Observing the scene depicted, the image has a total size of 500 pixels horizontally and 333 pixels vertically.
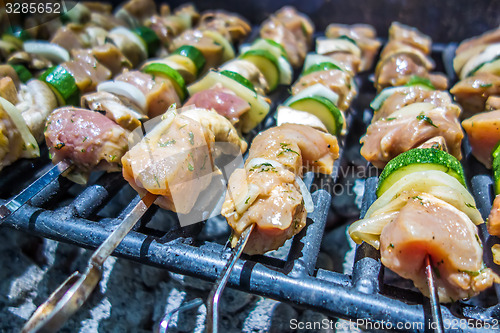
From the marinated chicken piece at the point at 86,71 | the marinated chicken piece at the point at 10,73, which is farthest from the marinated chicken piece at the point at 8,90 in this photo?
the marinated chicken piece at the point at 86,71

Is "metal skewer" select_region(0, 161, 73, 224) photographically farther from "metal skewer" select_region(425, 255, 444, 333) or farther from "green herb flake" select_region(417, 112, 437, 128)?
"green herb flake" select_region(417, 112, 437, 128)

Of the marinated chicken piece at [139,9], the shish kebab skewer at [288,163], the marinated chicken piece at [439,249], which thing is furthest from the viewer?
the marinated chicken piece at [139,9]

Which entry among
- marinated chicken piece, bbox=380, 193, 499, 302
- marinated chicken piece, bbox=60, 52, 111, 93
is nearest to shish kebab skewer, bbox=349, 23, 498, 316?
marinated chicken piece, bbox=380, 193, 499, 302

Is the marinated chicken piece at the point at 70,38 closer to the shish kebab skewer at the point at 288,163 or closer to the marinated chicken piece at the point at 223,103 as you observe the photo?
the marinated chicken piece at the point at 223,103

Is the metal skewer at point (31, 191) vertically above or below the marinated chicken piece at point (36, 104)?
below

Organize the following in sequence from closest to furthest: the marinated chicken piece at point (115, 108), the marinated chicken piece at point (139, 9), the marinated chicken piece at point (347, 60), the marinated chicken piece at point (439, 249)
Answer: the marinated chicken piece at point (439, 249)
the marinated chicken piece at point (115, 108)
the marinated chicken piece at point (347, 60)
the marinated chicken piece at point (139, 9)

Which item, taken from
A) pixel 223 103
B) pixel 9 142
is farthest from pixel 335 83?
pixel 9 142

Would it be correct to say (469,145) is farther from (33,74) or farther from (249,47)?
(33,74)

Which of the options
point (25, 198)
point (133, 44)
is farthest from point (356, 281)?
point (133, 44)
